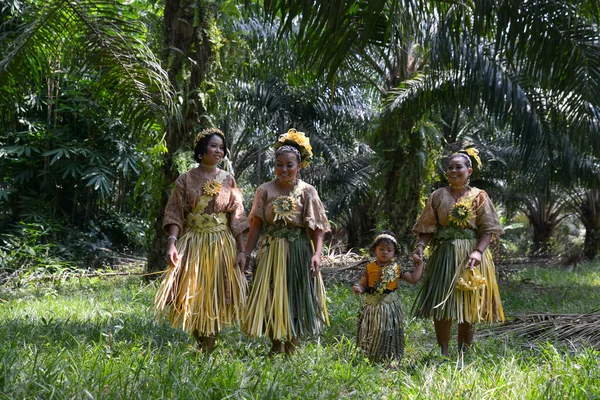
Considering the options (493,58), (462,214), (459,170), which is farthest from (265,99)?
(462,214)

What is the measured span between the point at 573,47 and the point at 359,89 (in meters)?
8.72

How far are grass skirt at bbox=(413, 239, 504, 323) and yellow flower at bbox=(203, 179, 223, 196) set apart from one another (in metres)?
1.56

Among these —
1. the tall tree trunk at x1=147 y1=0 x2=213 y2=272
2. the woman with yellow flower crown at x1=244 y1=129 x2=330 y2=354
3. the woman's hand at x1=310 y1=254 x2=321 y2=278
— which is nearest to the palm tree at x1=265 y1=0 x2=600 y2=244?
the woman with yellow flower crown at x1=244 y1=129 x2=330 y2=354

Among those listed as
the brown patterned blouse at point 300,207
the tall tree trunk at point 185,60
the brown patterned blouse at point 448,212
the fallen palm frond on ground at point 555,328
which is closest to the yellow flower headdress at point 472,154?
the brown patterned blouse at point 448,212

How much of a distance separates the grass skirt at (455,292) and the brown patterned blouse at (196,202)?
132cm

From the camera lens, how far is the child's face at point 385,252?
411cm

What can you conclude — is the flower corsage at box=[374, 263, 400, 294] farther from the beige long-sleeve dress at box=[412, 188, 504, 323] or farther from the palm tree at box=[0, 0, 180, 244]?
the palm tree at box=[0, 0, 180, 244]

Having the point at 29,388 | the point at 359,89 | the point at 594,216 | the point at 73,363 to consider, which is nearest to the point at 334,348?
the point at 73,363

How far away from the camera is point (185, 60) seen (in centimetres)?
667

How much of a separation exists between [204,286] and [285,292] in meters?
0.51

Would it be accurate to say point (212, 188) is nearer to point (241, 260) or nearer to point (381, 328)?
point (241, 260)

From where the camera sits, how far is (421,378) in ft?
11.2

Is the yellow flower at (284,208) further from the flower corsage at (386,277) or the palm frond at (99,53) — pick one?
the palm frond at (99,53)

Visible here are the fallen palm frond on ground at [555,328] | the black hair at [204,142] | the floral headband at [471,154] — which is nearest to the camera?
the black hair at [204,142]
